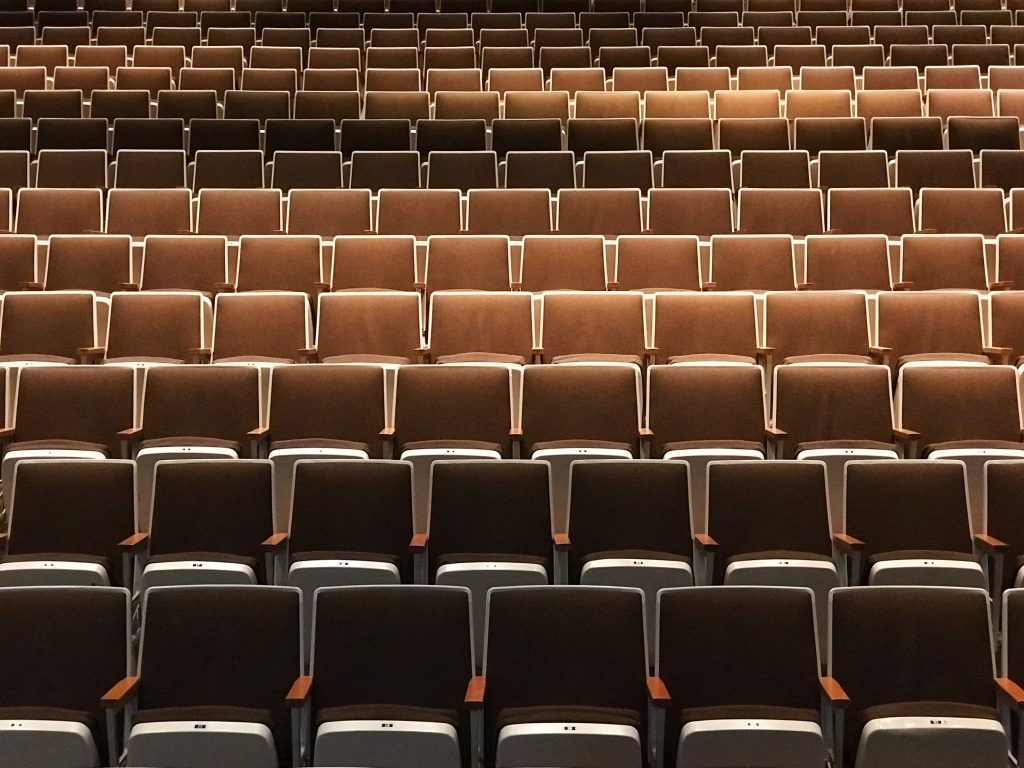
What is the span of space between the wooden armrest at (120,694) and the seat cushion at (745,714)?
0.33 metres

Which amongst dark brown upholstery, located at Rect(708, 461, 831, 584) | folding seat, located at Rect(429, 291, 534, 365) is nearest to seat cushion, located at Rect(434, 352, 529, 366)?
folding seat, located at Rect(429, 291, 534, 365)

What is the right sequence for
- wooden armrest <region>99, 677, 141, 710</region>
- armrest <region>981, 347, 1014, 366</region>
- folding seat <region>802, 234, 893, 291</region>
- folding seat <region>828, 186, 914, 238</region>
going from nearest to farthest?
1. wooden armrest <region>99, 677, 141, 710</region>
2. armrest <region>981, 347, 1014, 366</region>
3. folding seat <region>802, 234, 893, 291</region>
4. folding seat <region>828, 186, 914, 238</region>

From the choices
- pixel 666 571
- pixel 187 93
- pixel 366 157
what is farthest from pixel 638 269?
pixel 187 93

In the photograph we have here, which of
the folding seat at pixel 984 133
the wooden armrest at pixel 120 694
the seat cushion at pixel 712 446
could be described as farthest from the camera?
the folding seat at pixel 984 133

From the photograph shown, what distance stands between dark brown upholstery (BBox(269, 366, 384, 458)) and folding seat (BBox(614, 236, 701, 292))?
41cm

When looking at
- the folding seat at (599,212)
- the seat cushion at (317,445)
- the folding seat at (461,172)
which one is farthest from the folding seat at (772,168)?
the seat cushion at (317,445)

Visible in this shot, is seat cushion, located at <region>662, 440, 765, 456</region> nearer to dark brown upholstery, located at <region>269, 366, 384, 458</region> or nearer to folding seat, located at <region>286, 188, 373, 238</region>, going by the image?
dark brown upholstery, located at <region>269, 366, 384, 458</region>

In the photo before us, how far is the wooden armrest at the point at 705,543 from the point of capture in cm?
84

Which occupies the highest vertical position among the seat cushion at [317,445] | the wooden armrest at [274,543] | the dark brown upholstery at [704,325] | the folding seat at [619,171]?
the folding seat at [619,171]

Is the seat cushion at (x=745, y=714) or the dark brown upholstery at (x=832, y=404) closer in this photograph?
the seat cushion at (x=745, y=714)

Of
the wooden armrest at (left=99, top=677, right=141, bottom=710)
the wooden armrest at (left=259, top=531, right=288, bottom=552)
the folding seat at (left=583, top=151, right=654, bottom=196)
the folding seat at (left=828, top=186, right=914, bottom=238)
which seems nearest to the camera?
the wooden armrest at (left=99, top=677, right=141, bottom=710)

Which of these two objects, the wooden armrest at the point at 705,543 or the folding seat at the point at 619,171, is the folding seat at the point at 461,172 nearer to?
the folding seat at the point at 619,171

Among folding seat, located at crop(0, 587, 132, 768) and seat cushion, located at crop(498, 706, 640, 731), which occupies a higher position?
folding seat, located at crop(0, 587, 132, 768)

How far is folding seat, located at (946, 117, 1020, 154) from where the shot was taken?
5.51ft
